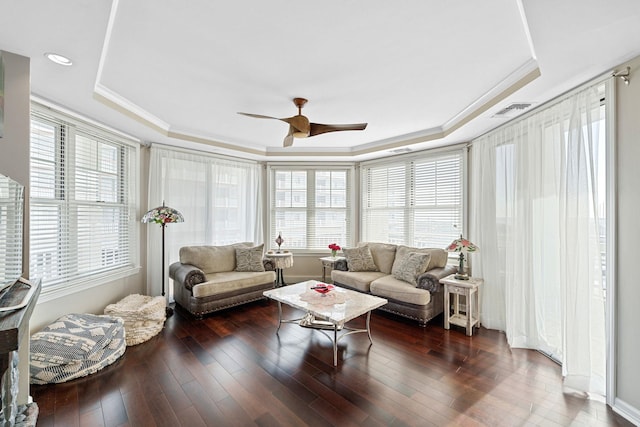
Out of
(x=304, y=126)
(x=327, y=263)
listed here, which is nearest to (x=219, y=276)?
(x=327, y=263)

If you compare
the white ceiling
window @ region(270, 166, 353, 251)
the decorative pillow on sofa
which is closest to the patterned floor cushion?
the white ceiling

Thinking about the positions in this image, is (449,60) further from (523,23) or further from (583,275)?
(583,275)

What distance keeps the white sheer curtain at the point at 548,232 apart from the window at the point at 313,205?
2435mm

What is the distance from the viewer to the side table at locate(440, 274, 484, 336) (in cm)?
329

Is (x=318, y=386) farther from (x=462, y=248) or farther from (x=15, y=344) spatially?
(x=462, y=248)

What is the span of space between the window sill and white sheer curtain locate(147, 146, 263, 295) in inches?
13.9

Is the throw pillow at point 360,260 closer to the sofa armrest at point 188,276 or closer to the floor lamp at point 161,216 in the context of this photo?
the sofa armrest at point 188,276

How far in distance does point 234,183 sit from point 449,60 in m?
3.94

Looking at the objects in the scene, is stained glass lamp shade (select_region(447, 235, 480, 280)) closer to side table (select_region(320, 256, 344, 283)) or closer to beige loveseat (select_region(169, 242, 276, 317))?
side table (select_region(320, 256, 344, 283))

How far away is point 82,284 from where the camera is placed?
3211mm

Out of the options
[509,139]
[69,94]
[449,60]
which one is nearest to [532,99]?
[509,139]

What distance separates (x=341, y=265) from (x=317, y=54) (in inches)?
128

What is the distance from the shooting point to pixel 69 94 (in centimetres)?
256

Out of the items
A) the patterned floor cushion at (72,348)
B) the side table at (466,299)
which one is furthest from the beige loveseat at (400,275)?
the patterned floor cushion at (72,348)
